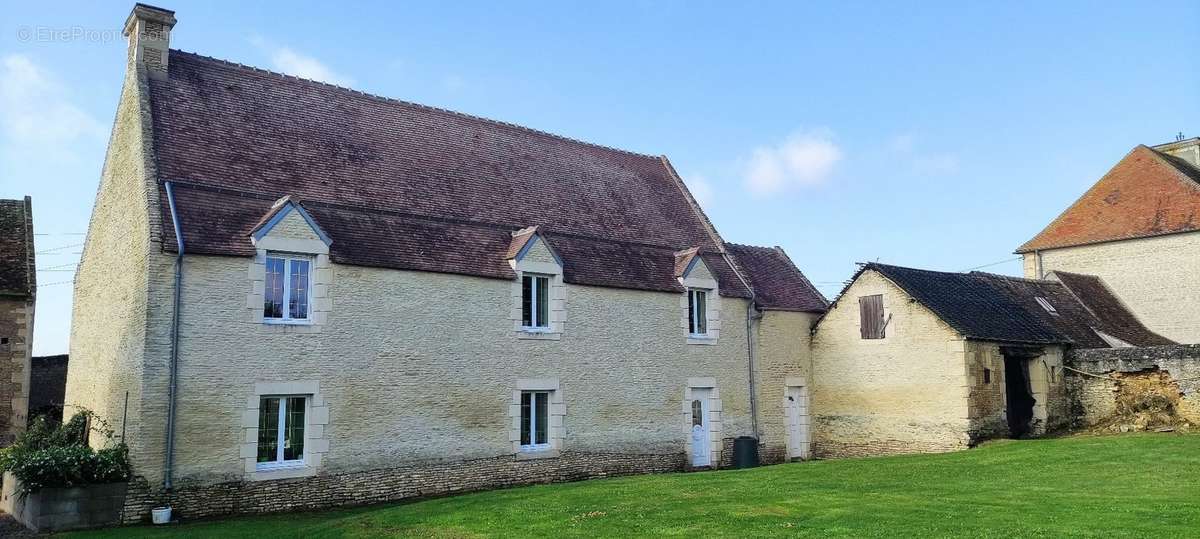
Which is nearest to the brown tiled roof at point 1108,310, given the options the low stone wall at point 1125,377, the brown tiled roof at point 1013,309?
the brown tiled roof at point 1013,309

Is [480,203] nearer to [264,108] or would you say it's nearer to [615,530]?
[264,108]

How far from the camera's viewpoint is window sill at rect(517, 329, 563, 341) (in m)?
18.4

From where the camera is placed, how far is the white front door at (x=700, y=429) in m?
21.2

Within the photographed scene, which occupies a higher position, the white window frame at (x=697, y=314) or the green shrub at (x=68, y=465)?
the white window frame at (x=697, y=314)

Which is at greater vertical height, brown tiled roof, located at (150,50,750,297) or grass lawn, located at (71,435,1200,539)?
brown tiled roof, located at (150,50,750,297)

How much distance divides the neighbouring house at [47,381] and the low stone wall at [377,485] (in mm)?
10878

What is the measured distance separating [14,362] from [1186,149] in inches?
1544

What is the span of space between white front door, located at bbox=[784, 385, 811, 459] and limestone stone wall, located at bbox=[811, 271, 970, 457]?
346 mm

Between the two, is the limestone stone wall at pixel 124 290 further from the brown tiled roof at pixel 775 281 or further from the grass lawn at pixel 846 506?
the brown tiled roof at pixel 775 281

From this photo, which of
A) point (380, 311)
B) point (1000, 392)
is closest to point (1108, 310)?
point (1000, 392)

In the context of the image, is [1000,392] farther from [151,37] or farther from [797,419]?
[151,37]

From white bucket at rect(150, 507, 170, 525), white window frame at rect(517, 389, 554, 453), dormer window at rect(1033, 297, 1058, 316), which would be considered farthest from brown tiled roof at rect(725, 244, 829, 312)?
white bucket at rect(150, 507, 170, 525)

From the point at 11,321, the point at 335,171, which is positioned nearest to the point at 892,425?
the point at 335,171

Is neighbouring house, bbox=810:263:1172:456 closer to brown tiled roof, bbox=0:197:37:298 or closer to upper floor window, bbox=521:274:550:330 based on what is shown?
upper floor window, bbox=521:274:550:330
